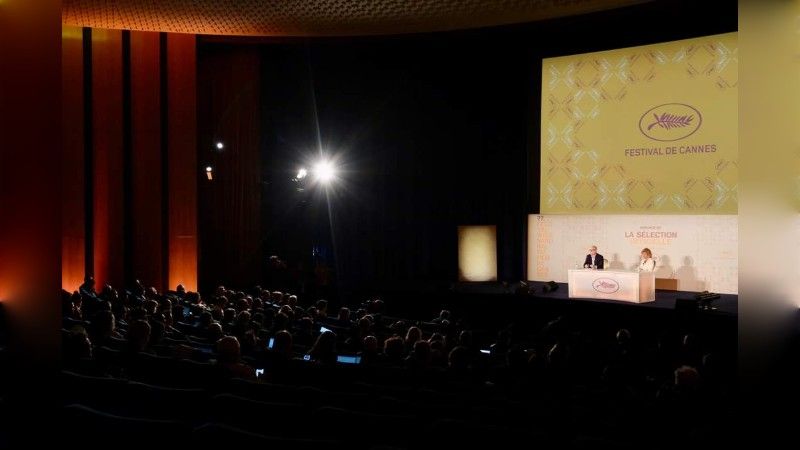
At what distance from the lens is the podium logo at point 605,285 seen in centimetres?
983

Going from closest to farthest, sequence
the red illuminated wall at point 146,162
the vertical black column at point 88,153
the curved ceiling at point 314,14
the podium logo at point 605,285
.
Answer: the curved ceiling at point 314,14 < the podium logo at point 605,285 < the vertical black column at point 88,153 < the red illuminated wall at point 146,162

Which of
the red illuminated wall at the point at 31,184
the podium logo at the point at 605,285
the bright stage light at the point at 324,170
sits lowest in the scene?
the podium logo at the point at 605,285

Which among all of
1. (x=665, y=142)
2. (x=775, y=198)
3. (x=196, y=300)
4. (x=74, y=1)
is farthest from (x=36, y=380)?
(x=665, y=142)

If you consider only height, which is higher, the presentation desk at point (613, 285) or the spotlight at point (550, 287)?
the presentation desk at point (613, 285)

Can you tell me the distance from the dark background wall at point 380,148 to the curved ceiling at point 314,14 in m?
1.88

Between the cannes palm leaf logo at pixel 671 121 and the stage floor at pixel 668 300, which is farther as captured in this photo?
the cannes palm leaf logo at pixel 671 121

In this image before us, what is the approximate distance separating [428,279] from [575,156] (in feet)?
14.9

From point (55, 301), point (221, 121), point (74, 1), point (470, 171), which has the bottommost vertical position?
point (55, 301)

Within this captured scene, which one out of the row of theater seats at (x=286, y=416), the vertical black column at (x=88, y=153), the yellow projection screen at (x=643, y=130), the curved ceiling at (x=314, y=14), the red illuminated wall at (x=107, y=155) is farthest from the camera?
the red illuminated wall at (x=107, y=155)

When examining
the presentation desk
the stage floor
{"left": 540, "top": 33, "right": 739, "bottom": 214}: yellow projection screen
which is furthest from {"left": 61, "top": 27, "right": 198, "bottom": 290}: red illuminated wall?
the presentation desk

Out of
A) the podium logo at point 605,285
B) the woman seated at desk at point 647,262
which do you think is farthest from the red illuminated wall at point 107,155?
the woman seated at desk at point 647,262

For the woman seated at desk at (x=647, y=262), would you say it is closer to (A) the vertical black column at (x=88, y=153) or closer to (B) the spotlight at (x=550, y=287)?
(B) the spotlight at (x=550, y=287)

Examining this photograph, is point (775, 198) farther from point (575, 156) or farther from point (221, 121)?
point (221, 121)

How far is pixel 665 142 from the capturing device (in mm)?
→ 11008
